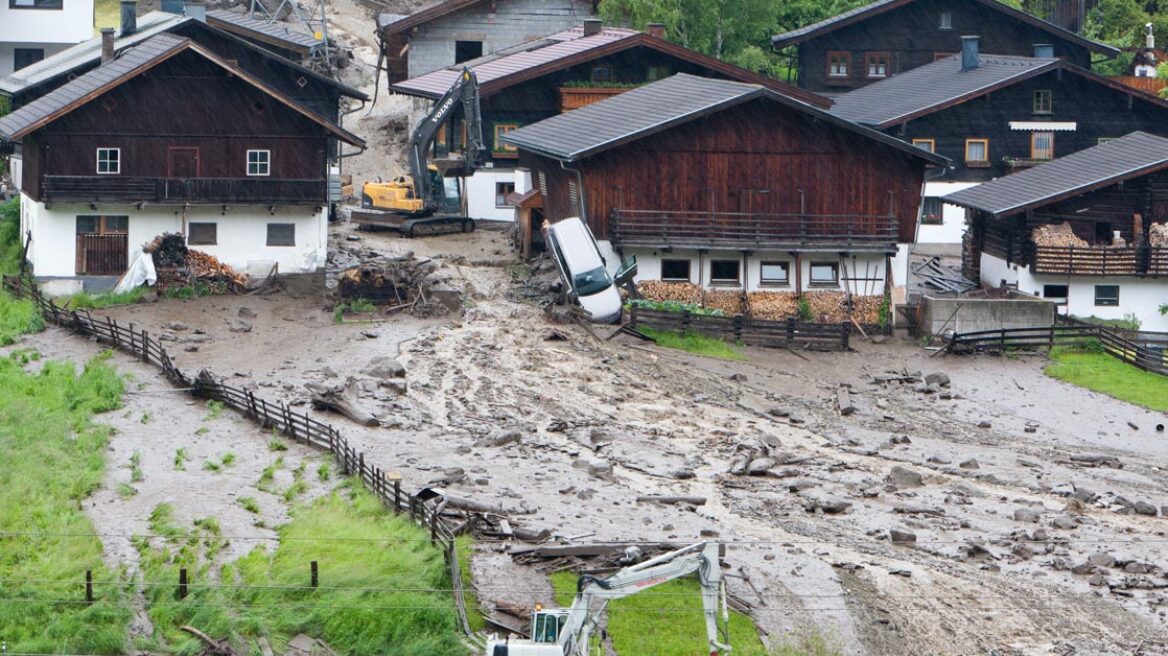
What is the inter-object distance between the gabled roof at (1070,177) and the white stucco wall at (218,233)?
776 inches

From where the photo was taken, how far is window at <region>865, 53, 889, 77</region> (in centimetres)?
8362

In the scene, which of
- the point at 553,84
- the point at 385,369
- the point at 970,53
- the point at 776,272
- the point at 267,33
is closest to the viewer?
the point at 385,369

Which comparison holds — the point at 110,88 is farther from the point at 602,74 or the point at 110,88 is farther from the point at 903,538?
the point at 903,538

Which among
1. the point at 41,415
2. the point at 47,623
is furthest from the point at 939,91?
the point at 47,623

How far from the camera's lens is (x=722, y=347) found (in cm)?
5388

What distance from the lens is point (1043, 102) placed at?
233ft

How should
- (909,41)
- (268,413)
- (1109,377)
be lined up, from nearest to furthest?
(268,413)
(1109,377)
(909,41)

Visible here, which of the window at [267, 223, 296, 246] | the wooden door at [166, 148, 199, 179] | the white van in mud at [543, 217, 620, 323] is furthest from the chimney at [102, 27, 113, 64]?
the white van in mud at [543, 217, 620, 323]

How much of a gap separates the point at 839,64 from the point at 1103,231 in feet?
83.1

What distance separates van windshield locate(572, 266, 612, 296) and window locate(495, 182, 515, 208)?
55.0 feet

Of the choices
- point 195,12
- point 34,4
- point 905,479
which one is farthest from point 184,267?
point 34,4

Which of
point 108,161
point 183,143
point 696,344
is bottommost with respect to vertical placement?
point 696,344

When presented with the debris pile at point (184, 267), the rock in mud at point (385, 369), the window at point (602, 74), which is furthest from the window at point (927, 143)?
→ the rock in mud at point (385, 369)

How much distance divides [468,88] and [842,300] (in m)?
16.8
